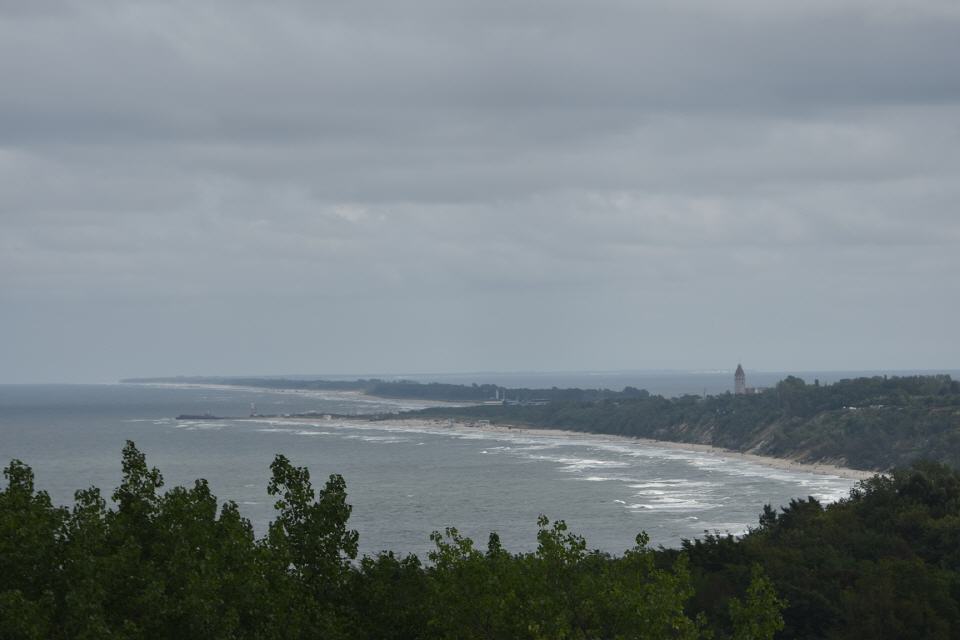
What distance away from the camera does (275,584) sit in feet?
77.9

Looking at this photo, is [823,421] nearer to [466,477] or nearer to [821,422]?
[821,422]

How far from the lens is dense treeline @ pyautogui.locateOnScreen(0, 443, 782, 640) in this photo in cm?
2130

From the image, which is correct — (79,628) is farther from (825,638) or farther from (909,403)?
(909,403)

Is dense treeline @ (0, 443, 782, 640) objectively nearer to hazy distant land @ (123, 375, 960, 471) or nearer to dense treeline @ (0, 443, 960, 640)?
dense treeline @ (0, 443, 960, 640)

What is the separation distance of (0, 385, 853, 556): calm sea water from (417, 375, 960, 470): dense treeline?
301 inches

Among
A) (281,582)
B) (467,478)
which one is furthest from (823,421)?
(281,582)

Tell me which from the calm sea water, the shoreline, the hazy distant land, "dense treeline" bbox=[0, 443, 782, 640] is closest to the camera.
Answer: "dense treeline" bbox=[0, 443, 782, 640]

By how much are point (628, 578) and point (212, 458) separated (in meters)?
119

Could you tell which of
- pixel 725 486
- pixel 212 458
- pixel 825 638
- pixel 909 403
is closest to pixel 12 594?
pixel 825 638

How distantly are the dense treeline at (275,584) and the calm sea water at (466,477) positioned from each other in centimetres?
4431

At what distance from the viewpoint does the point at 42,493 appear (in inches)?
976

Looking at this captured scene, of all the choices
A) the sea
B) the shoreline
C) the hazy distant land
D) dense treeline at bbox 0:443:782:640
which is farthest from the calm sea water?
dense treeline at bbox 0:443:782:640

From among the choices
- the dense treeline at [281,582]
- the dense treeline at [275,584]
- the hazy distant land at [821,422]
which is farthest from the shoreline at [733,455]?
the dense treeline at [275,584]

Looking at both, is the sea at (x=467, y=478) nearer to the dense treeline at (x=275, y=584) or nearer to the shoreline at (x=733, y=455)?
the shoreline at (x=733, y=455)
